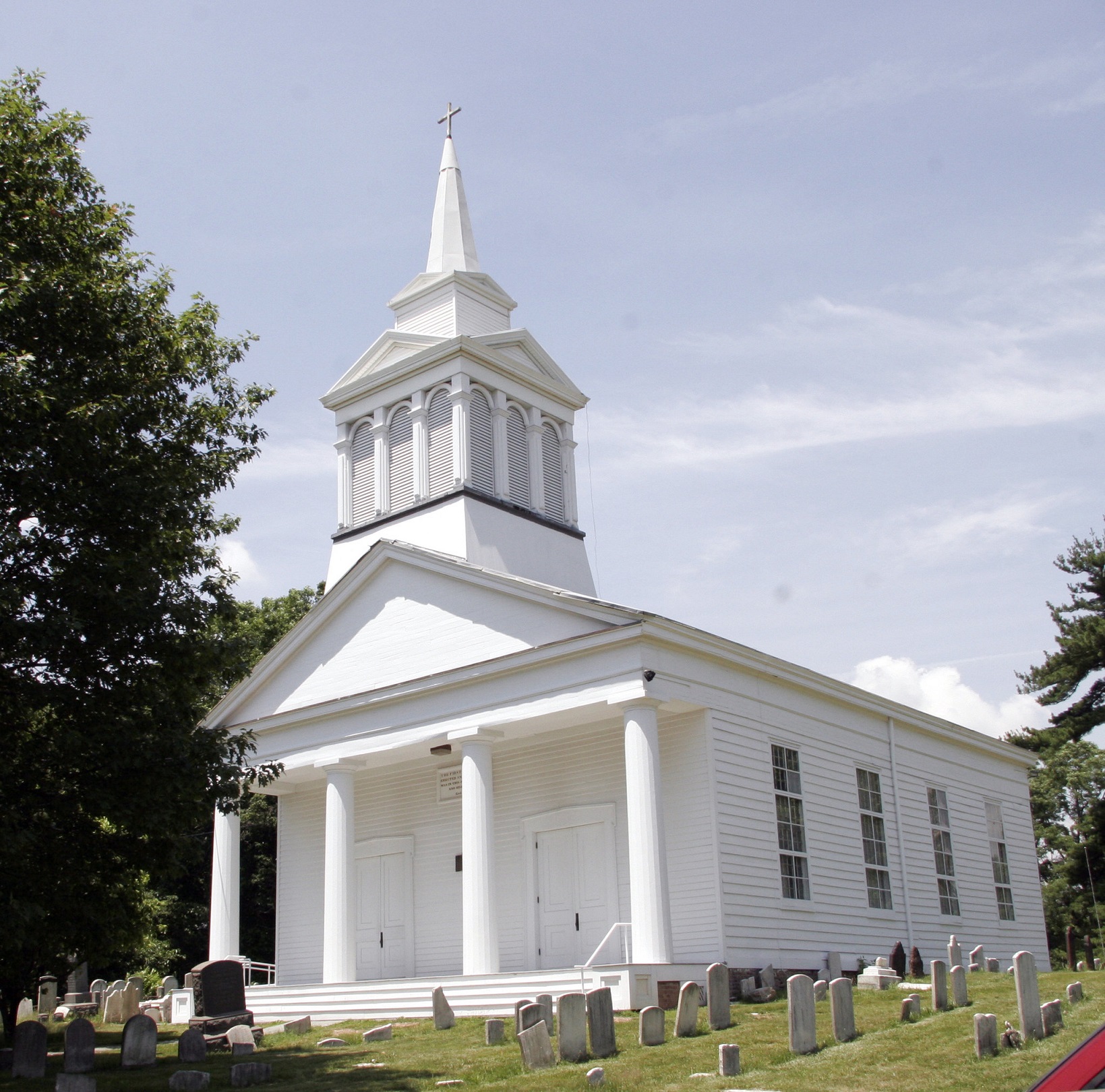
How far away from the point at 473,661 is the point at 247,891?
20.3 meters

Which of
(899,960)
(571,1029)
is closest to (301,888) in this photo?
(899,960)

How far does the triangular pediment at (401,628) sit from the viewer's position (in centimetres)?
2178

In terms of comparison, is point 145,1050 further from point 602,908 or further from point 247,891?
point 247,891

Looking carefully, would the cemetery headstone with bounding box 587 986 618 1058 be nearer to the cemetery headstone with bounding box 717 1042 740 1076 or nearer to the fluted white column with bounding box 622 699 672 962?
the cemetery headstone with bounding box 717 1042 740 1076

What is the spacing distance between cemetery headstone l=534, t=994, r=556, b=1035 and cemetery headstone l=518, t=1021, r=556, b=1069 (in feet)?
3.38

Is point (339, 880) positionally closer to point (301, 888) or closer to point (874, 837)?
point (301, 888)

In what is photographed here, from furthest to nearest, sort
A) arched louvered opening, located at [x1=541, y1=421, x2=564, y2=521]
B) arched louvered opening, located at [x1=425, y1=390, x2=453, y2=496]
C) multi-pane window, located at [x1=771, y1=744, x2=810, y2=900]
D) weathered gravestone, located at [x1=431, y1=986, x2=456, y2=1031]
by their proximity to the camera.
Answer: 1. arched louvered opening, located at [x1=541, y1=421, x2=564, y2=521]
2. arched louvered opening, located at [x1=425, y1=390, x2=453, y2=496]
3. multi-pane window, located at [x1=771, y1=744, x2=810, y2=900]
4. weathered gravestone, located at [x1=431, y1=986, x2=456, y2=1031]

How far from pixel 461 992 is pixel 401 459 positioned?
12217mm

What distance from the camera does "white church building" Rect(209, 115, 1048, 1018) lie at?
20453mm

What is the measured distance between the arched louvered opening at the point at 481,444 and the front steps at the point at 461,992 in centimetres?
1027

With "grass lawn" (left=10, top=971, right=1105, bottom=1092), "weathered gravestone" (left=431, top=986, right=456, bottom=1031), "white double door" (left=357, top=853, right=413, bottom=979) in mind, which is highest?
"white double door" (left=357, top=853, right=413, bottom=979)

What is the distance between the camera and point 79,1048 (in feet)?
46.0

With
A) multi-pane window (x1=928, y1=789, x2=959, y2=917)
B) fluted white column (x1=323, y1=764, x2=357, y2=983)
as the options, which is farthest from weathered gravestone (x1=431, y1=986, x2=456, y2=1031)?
multi-pane window (x1=928, y1=789, x2=959, y2=917)

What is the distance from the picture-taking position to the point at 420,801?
1001 inches
